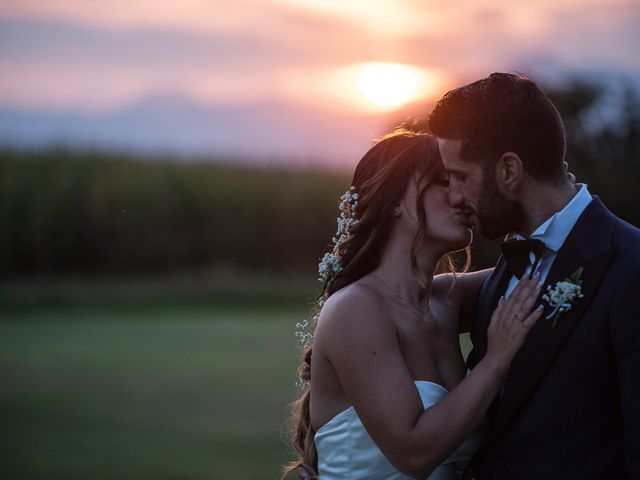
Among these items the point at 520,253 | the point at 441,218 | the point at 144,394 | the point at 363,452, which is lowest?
the point at 144,394

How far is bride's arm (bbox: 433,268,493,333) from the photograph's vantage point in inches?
163

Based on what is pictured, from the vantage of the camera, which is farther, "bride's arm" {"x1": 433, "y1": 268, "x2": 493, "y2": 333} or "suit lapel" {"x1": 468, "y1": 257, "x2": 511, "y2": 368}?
"bride's arm" {"x1": 433, "y1": 268, "x2": 493, "y2": 333}

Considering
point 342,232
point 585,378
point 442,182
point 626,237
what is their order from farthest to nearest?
point 342,232 < point 442,182 < point 626,237 < point 585,378

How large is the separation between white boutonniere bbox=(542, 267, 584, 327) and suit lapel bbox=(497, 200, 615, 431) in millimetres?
13

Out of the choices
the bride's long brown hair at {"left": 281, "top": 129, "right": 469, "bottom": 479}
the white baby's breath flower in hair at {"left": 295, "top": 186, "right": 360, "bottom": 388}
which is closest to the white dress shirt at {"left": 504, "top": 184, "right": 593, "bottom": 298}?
the bride's long brown hair at {"left": 281, "top": 129, "right": 469, "bottom": 479}

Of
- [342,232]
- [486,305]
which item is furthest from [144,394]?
[486,305]

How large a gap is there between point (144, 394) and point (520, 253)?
11213 millimetres

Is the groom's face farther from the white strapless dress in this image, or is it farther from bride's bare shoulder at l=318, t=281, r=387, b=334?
the white strapless dress

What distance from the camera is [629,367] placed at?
9.63 feet

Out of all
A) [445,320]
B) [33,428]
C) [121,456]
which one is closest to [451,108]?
[445,320]

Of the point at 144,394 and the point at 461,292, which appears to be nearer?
the point at 461,292

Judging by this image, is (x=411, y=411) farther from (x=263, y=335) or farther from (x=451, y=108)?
(x=263, y=335)

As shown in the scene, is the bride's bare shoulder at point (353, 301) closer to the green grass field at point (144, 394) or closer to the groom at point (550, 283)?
the groom at point (550, 283)

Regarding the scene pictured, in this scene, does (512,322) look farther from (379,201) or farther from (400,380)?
(379,201)
